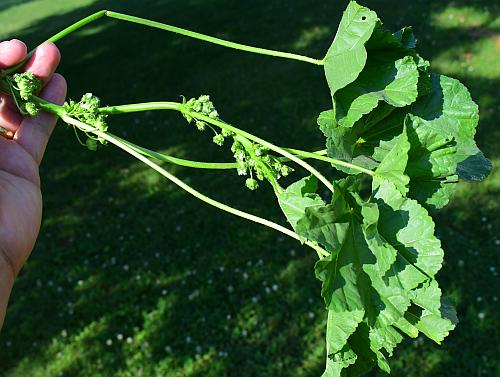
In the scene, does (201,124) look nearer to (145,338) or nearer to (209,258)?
(145,338)

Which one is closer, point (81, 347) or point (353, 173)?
point (353, 173)

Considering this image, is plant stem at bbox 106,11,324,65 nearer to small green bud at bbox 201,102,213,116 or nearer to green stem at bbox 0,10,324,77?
green stem at bbox 0,10,324,77

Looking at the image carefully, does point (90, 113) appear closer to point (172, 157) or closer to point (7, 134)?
point (172, 157)

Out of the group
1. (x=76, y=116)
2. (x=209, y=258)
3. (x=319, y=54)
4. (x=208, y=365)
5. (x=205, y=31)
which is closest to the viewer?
(x=76, y=116)

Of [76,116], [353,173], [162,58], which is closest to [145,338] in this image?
[76,116]

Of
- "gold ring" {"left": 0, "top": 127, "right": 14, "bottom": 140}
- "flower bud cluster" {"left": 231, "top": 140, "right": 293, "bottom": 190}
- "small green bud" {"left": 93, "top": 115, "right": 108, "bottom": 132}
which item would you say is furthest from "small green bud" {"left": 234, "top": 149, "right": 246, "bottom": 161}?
"gold ring" {"left": 0, "top": 127, "right": 14, "bottom": 140}

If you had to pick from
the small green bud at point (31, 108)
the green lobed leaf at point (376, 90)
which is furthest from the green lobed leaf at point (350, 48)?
the small green bud at point (31, 108)

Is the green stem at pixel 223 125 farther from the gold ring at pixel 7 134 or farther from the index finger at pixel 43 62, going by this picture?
the gold ring at pixel 7 134
